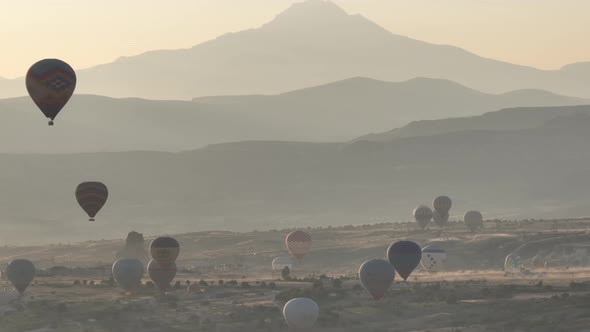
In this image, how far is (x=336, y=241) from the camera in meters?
152

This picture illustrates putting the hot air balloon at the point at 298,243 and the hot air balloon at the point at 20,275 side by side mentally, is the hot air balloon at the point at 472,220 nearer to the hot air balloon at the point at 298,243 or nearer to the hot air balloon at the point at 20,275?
the hot air balloon at the point at 298,243

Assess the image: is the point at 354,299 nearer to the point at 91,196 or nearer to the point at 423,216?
the point at 91,196

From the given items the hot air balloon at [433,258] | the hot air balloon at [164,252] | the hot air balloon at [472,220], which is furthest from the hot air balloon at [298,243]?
the hot air balloon at [164,252]

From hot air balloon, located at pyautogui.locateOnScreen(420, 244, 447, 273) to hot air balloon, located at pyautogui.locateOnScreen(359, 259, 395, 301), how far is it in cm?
2890

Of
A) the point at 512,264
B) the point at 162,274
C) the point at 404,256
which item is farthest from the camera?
the point at 512,264

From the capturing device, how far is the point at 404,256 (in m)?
93.6

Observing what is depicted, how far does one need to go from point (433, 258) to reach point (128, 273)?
102 ft

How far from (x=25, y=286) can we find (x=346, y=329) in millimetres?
27195

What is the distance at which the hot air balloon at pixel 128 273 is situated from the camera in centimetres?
9288

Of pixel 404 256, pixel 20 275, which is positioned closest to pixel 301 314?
pixel 404 256

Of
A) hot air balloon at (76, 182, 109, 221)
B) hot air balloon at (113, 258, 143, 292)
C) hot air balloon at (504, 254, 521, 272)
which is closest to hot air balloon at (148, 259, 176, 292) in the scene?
hot air balloon at (113, 258, 143, 292)

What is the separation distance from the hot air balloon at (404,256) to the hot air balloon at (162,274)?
15574 mm

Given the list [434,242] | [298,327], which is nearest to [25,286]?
[298,327]

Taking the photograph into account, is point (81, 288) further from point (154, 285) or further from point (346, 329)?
point (346, 329)
